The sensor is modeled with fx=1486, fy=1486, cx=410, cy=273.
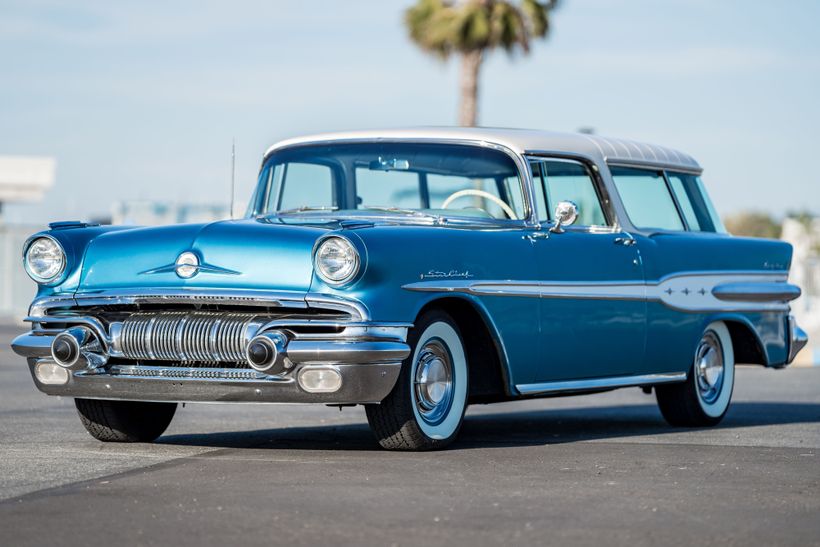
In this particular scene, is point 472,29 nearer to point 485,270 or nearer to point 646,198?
point 646,198

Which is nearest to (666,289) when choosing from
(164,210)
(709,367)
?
(709,367)

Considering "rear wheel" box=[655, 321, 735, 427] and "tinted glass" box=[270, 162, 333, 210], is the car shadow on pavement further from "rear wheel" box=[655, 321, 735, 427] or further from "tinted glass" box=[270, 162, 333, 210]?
"tinted glass" box=[270, 162, 333, 210]

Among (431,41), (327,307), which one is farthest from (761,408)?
(431,41)

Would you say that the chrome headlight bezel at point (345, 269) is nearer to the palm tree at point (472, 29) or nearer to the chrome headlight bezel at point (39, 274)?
the chrome headlight bezel at point (39, 274)

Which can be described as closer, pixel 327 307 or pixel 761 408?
pixel 327 307

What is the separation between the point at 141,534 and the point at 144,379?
2.16 m

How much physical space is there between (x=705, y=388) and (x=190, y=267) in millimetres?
4099

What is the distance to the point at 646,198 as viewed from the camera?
31.2 ft

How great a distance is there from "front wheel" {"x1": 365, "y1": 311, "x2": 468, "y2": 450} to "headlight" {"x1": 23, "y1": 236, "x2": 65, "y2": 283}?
1677mm

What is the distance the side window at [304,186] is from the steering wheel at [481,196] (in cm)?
69

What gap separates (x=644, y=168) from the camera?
9625 millimetres

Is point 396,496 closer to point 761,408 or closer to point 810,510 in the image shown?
point 810,510

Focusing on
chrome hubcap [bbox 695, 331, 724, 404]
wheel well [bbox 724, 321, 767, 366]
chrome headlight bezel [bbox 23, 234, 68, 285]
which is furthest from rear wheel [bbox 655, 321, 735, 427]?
chrome headlight bezel [bbox 23, 234, 68, 285]

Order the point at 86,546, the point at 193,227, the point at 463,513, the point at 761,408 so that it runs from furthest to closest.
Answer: the point at 761,408 → the point at 193,227 → the point at 463,513 → the point at 86,546
